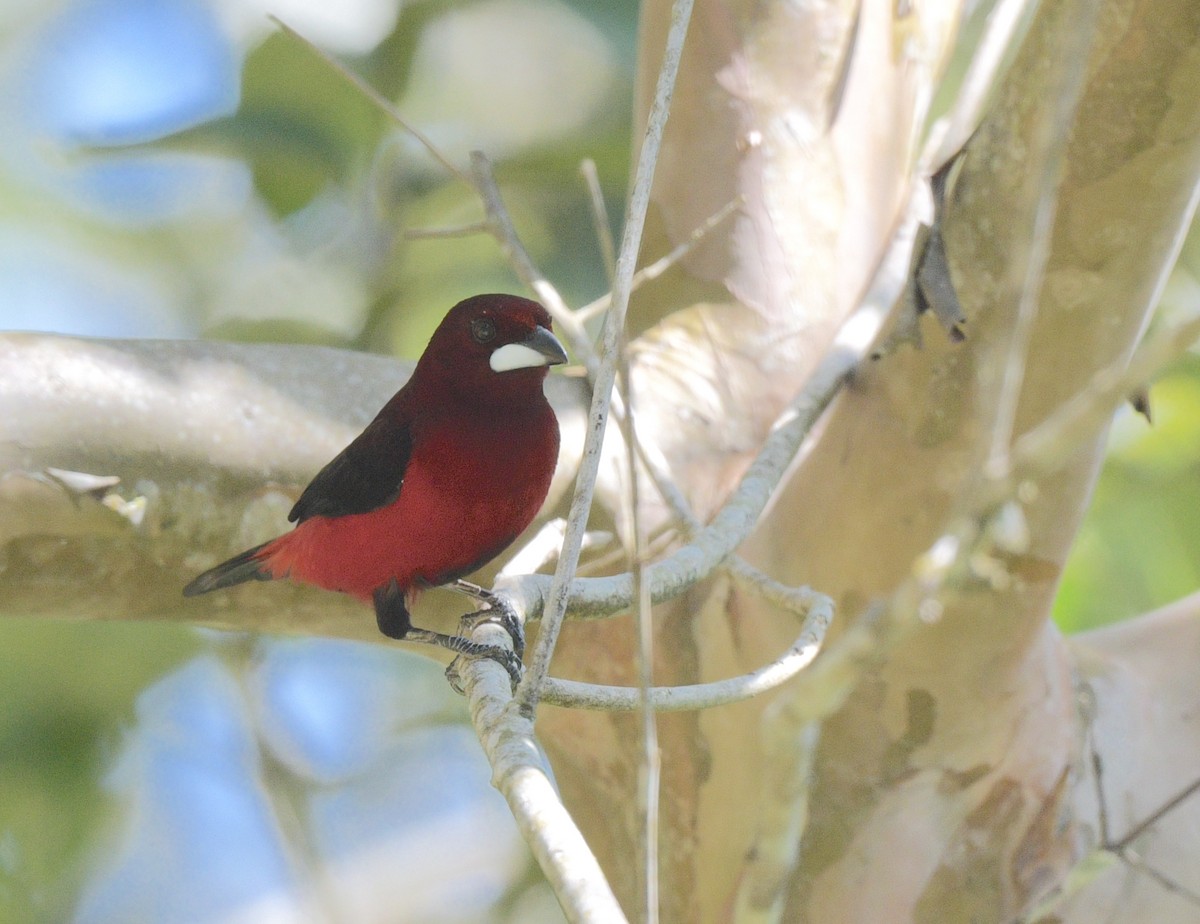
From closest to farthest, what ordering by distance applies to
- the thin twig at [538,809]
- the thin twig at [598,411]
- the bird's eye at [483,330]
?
the thin twig at [538,809]
the thin twig at [598,411]
the bird's eye at [483,330]

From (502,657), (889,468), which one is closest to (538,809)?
(502,657)

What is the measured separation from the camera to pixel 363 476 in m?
3.13

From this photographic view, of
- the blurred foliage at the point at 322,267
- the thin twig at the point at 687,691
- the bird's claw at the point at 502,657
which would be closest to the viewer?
the thin twig at the point at 687,691

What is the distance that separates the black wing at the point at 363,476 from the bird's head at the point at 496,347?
0.69ft

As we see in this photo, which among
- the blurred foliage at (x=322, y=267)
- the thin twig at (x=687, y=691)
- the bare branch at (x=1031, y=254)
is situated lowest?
the blurred foliage at (x=322, y=267)

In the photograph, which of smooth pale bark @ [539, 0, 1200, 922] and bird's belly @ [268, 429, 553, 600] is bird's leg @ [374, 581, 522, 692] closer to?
bird's belly @ [268, 429, 553, 600]

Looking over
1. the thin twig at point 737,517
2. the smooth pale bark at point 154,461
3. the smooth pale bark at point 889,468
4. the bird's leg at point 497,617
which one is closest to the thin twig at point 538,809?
the thin twig at point 737,517

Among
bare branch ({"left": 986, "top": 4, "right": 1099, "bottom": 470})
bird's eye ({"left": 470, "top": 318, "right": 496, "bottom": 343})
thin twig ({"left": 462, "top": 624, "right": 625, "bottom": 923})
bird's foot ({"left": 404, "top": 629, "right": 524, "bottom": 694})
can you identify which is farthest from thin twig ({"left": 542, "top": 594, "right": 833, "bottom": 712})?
bird's eye ({"left": 470, "top": 318, "right": 496, "bottom": 343})

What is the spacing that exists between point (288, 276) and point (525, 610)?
458cm

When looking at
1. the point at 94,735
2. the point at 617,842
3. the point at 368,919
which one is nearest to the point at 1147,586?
the point at 617,842

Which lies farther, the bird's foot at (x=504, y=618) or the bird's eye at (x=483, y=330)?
the bird's eye at (x=483, y=330)

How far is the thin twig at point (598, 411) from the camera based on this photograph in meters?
1.60

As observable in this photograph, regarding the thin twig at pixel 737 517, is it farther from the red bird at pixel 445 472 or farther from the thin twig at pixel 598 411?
the red bird at pixel 445 472

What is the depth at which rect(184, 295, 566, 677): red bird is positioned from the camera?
3074 millimetres
